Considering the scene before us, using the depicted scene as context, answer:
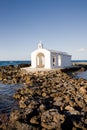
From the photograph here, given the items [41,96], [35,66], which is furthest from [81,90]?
[35,66]

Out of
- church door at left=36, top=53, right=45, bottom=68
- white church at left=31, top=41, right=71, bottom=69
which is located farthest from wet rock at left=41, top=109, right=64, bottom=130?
church door at left=36, top=53, right=45, bottom=68

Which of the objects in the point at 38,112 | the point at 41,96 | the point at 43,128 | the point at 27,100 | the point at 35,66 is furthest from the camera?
the point at 35,66

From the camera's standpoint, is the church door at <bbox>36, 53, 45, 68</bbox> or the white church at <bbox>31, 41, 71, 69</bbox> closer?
the white church at <bbox>31, 41, 71, 69</bbox>

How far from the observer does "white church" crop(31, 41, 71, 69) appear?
34.8 meters

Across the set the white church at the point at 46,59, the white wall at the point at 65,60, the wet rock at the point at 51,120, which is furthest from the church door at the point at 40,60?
the wet rock at the point at 51,120

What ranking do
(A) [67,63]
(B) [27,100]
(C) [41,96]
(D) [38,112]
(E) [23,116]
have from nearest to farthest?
(E) [23,116] < (D) [38,112] < (B) [27,100] < (C) [41,96] < (A) [67,63]

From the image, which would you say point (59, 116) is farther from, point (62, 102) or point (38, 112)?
point (62, 102)

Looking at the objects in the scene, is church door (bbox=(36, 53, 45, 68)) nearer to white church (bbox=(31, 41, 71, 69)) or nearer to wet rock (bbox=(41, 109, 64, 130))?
white church (bbox=(31, 41, 71, 69))

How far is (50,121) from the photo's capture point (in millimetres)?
10125

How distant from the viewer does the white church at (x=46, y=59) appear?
114 feet

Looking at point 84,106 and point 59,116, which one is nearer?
point 59,116

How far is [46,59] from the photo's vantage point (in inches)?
1373

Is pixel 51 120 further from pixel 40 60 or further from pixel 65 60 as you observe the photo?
pixel 65 60

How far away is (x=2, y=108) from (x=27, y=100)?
67.5 inches
